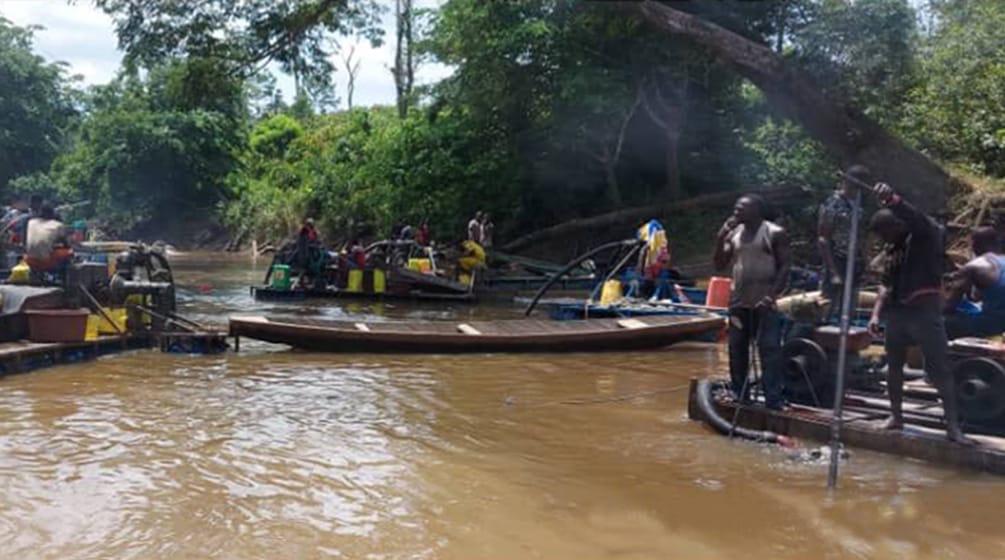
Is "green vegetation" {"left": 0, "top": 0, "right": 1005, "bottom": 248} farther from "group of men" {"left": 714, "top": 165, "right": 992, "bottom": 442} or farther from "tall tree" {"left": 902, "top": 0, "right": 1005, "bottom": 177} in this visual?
"group of men" {"left": 714, "top": 165, "right": 992, "bottom": 442}

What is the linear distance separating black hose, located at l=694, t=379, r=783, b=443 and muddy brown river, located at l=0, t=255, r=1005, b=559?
0.34 feet

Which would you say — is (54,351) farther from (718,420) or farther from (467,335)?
(718,420)

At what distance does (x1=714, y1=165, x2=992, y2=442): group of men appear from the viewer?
218 inches

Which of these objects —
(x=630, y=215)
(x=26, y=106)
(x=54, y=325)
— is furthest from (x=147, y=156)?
(x=54, y=325)

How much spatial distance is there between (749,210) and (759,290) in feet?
1.94

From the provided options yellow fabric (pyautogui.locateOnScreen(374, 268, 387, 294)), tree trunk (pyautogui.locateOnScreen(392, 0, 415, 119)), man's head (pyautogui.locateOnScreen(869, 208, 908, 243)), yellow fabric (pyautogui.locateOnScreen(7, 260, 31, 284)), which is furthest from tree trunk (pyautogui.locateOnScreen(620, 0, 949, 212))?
tree trunk (pyautogui.locateOnScreen(392, 0, 415, 119))

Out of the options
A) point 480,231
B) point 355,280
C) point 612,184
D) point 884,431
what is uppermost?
point 612,184

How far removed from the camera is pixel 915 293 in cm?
556

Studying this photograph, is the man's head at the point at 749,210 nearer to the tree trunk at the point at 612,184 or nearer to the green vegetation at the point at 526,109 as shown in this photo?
the green vegetation at the point at 526,109

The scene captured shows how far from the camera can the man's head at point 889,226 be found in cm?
558

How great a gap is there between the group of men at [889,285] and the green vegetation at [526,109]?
5.69m

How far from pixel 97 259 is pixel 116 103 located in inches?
1164

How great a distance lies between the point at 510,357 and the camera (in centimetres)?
1081

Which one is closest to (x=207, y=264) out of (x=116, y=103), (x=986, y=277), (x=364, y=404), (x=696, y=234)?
(x=116, y=103)
